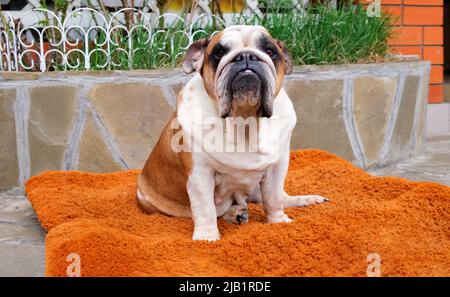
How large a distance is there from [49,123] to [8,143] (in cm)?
22

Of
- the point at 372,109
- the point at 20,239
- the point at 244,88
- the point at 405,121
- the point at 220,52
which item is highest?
the point at 220,52

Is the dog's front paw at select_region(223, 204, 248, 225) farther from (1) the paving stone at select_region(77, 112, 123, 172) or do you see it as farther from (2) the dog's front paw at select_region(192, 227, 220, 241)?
(1) the paving stone at select_region(77, 112, 123, 172)

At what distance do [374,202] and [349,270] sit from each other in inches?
27.5

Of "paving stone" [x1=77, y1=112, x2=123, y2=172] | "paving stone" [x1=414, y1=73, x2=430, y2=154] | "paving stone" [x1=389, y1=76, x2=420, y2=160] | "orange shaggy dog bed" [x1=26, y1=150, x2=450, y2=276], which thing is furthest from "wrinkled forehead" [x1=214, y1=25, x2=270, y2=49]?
"paving stone" [x1=414, y1=73, x2=430, y2=154]

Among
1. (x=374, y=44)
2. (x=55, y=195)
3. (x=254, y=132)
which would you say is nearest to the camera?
(x=254, y=132)

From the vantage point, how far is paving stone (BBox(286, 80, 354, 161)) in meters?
3.18

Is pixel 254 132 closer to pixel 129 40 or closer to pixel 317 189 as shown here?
pixel 317 189

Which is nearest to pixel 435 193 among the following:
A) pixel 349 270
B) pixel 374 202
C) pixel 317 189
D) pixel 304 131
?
pixel 374 202

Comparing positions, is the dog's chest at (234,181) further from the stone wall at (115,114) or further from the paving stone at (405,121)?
the paving stone at (405,121)

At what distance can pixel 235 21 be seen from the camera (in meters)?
3.50

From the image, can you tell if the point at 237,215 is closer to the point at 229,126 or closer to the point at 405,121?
the point at 229,126

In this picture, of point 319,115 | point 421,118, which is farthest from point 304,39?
point 421,118

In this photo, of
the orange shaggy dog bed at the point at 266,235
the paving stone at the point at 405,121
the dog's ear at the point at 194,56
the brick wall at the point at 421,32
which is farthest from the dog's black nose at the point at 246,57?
the brick wall at the point at 421,32

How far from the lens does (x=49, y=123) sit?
289cm
